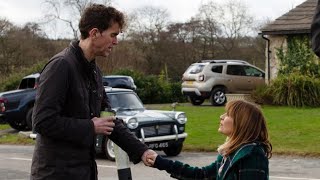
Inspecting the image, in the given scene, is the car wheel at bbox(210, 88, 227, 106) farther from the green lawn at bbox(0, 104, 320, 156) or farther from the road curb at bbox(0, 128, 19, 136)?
the road curb at bbox(0, 128, 19, 136)

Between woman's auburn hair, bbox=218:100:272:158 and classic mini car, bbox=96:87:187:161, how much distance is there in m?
8.56

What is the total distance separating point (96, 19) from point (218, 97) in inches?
900

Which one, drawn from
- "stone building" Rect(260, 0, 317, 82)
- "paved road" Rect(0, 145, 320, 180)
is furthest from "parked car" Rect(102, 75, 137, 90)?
"paved road" Rect(0, 145, 320, 180)

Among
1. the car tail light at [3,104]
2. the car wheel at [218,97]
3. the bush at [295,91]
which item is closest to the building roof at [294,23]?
the bush at [295,91]

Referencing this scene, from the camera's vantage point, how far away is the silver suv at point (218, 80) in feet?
85.4

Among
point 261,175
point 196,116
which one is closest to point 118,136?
point 261,175

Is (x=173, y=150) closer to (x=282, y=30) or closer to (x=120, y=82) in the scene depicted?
(x=120, y=82)

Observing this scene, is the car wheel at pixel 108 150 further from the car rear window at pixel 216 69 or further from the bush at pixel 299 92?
the car rear window at pixel 216 69

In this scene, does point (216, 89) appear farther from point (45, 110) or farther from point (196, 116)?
point (45, 110)

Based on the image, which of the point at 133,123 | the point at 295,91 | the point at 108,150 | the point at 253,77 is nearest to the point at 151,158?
the point at 133,123

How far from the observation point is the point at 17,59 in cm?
4078

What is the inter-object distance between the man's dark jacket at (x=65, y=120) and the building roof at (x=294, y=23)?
23.5 meters

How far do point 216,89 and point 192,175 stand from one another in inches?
880

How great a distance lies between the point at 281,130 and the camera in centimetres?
1631
